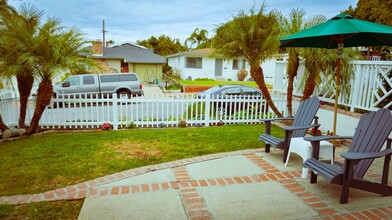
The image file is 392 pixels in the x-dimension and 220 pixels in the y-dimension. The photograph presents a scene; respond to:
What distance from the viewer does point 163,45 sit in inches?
1774

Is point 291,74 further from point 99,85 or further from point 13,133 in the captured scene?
point 99,85

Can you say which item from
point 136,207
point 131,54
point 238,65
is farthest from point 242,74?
point 136,207

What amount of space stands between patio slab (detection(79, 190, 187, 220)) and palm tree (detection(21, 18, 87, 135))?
4.04m

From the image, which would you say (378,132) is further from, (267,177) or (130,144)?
(130,144)

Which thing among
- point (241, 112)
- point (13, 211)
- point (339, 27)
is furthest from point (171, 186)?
point (241, 112)

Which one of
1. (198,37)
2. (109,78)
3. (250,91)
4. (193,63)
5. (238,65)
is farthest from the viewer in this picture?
(198,37)

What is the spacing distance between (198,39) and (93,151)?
39612 millimetres

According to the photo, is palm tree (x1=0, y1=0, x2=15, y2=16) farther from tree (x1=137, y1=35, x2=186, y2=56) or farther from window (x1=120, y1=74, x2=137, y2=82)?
tree (x1=137, y1=35, x2=186, y2=56)

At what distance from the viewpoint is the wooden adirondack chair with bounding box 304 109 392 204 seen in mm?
3076

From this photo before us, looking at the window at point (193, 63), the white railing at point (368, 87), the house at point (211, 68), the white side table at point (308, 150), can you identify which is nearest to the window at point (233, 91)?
the white railing at point (368, 87)

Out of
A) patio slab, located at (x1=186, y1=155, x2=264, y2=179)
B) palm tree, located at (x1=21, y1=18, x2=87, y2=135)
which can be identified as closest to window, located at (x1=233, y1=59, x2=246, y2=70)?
palm tree, located at (x1=21, y1=18, x2=87, y2=135)

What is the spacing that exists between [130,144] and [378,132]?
4494 mm

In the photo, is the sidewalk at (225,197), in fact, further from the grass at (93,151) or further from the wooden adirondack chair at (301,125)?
the grass at (93,151)

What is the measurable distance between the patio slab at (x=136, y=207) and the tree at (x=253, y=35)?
5.02 m
